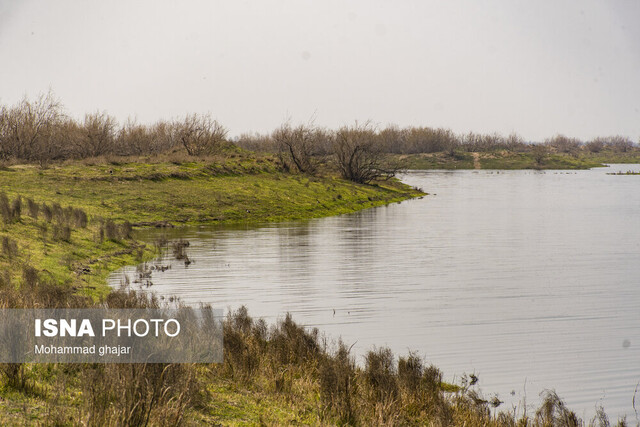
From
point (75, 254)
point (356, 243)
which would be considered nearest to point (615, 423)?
point (75, 254)

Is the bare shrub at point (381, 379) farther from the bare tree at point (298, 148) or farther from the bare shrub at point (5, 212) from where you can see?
the bare tree at point (298, 148)

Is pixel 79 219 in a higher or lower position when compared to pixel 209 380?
higher

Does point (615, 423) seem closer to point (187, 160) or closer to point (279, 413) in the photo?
point (279, 413)

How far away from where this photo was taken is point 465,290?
83.5ft

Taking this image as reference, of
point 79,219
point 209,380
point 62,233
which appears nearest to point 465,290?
point 209,380

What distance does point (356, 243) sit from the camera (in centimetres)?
3969

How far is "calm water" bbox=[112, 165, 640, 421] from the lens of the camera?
51.4ft

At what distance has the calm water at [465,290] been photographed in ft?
51.4

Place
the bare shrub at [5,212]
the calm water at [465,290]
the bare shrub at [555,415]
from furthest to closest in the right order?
the bare shrub at [5,212] → the calm water at [465,290] → the bare shrub at [555,415]

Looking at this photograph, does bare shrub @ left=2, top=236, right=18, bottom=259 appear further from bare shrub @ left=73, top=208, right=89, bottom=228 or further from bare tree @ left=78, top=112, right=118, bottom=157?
bare tree @ left=78, top=112, right=118, bottom=157

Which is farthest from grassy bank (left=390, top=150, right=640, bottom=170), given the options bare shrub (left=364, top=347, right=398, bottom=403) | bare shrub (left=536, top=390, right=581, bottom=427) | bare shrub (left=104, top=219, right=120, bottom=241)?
bare shrub (left=536, top=390, right=581, bottom=427)

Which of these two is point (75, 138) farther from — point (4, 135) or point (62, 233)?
point (62, 233)

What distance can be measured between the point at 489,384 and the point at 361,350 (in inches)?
148

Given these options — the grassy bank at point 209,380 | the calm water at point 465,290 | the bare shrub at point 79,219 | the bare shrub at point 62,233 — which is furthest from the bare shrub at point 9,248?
the bare shrub at point 79,219
